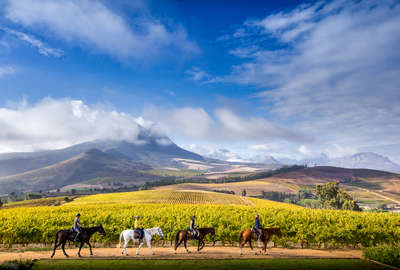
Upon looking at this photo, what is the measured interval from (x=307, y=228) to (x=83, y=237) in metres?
25.6

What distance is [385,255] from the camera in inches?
787

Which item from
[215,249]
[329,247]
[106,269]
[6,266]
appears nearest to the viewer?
[6,266]

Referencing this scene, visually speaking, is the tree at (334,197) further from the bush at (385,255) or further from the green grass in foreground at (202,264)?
the green grass in foreground at (202,264)

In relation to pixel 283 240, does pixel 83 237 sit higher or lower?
higher

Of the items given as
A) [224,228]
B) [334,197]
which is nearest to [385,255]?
[224,228]

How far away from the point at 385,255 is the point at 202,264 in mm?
16271

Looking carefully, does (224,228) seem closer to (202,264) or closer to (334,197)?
(202,264)

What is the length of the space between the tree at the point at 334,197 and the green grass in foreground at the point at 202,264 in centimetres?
9012

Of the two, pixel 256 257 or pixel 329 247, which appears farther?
pixel 329 247

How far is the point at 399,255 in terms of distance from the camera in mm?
19672

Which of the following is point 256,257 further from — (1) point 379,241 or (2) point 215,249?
(1) point 379,241

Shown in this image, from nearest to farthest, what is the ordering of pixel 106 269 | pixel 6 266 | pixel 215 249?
1. pixel 6 266
2. pixel 106 269
3. pixel 215 249

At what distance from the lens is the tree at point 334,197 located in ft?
318

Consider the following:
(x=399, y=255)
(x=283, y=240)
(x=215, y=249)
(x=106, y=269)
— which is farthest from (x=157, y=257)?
(x=399, y=255)
